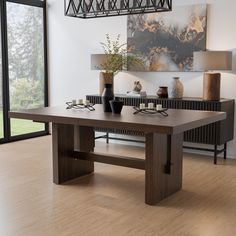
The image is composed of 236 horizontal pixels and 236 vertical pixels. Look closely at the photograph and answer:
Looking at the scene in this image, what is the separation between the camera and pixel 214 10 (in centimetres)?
540

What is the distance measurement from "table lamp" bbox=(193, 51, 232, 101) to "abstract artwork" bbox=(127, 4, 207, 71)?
0.46 meters

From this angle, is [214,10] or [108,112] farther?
[214,10]

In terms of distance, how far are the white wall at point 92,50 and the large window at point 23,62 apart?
18 centimetres

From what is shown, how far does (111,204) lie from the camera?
3.57 m

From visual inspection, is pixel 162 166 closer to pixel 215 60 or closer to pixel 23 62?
pixel 215 60

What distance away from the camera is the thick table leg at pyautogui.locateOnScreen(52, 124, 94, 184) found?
4168 mm

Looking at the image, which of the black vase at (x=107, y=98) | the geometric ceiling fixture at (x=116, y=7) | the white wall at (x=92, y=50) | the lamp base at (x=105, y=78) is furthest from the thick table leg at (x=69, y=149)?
the white wall at (x=92, y=50)

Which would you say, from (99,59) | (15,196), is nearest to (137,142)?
(99,59)

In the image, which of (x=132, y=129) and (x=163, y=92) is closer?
(x=132, y=129)

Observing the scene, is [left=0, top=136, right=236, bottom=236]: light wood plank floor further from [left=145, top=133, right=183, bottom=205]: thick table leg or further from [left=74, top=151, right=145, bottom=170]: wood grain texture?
[left=74, top=151, right=145, bottom=170]: wood grain texture

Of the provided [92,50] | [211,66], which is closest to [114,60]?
[92,50]

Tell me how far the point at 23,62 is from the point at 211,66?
3.24 m

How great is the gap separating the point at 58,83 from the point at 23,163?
232 cm

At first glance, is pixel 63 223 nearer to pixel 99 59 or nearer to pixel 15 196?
pixel 15 196
